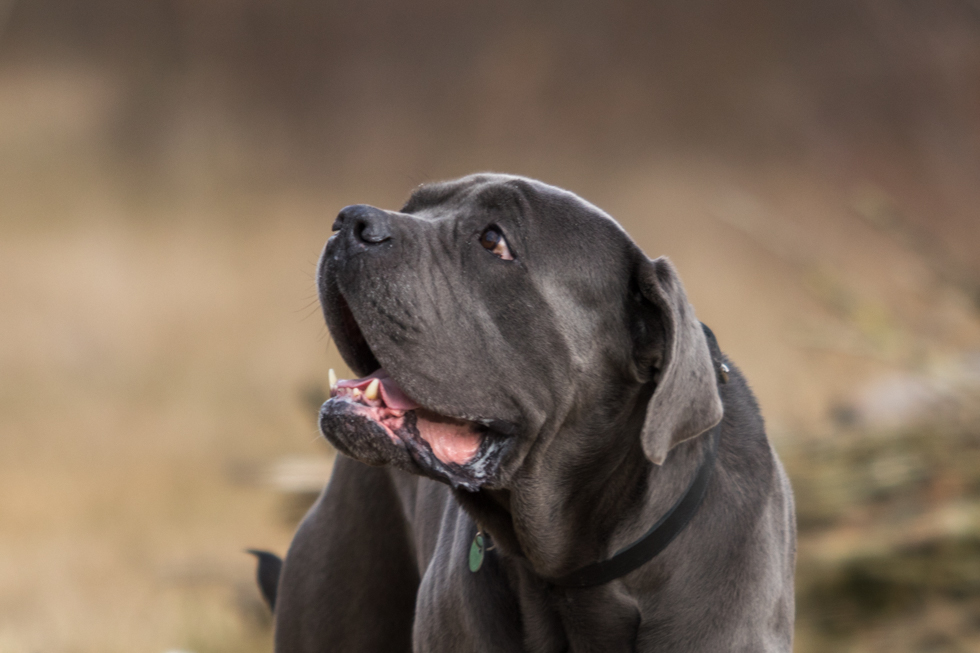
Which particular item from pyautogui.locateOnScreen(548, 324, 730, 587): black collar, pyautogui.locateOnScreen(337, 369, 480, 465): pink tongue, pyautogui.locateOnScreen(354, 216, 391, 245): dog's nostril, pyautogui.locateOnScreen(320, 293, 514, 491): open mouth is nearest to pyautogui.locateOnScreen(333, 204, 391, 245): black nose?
pyautogui.locateOnScreen(354, 216, 391, 245): dog's nostril

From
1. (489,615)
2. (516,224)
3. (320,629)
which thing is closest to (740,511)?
(489,615)

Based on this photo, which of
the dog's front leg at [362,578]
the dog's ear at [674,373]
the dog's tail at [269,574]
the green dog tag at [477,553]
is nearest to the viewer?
the dog's ear at [674,373]

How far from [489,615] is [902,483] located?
2.17 metres

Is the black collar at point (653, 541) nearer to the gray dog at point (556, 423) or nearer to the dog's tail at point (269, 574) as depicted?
the gray dog at point (556, 423)

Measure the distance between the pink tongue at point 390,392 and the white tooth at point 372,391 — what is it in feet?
0.04

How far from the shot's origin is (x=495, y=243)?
6.91ft

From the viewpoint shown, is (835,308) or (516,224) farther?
(835,308)

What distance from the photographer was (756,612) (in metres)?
2.07

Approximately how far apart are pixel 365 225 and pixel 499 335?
13.9 inches

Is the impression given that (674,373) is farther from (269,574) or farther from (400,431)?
(269,574)

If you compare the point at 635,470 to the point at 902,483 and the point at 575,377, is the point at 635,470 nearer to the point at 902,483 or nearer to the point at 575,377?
the point at 575,377

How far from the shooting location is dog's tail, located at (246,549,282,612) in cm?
341

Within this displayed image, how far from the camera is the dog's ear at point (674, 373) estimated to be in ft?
6.24

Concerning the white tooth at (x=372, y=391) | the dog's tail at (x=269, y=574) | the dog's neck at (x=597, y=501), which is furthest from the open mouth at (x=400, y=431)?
the dog's tail at (x=269, y=574)
